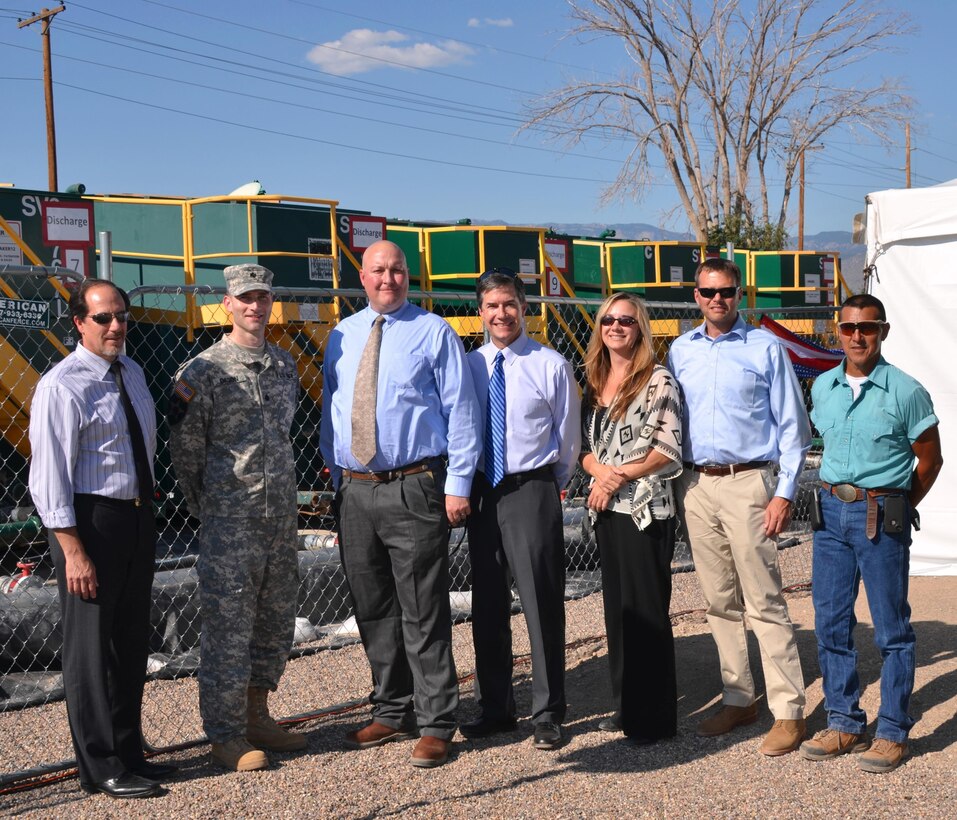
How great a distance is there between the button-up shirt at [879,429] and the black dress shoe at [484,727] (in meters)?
1.68

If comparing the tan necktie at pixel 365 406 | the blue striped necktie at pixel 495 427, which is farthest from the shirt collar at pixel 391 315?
the blue striped necktie at pixel 495 427

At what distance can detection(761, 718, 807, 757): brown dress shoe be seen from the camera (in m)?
4.47

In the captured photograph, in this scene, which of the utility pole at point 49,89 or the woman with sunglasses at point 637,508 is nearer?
the woman with sunglasses at point 637,508

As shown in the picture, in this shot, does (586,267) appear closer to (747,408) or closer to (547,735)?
(747,408)

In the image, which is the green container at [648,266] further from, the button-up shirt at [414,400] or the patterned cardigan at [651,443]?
the button-up shirt at [414,400]

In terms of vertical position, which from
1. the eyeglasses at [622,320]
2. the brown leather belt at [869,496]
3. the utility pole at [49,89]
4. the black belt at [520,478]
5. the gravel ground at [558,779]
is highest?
the utility pole at [49,89]

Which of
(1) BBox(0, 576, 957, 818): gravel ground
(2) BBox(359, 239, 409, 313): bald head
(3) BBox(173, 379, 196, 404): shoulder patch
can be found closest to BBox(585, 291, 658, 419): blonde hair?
(2) BBox(359, 239, 409, 313): bald head

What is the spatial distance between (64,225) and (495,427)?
6357mm

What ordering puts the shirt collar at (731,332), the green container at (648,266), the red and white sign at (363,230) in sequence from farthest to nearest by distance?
the green container at (648,266) → the red and white sign at (363,230) → the shirt collar at (731,332)

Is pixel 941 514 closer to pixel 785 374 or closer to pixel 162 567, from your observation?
pixel 785 374

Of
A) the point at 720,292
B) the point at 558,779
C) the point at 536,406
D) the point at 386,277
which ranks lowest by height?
the point at 558,779

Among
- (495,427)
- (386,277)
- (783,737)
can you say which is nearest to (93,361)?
(386,277)

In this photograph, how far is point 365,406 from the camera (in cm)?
441

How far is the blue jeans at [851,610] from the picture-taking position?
432cm
